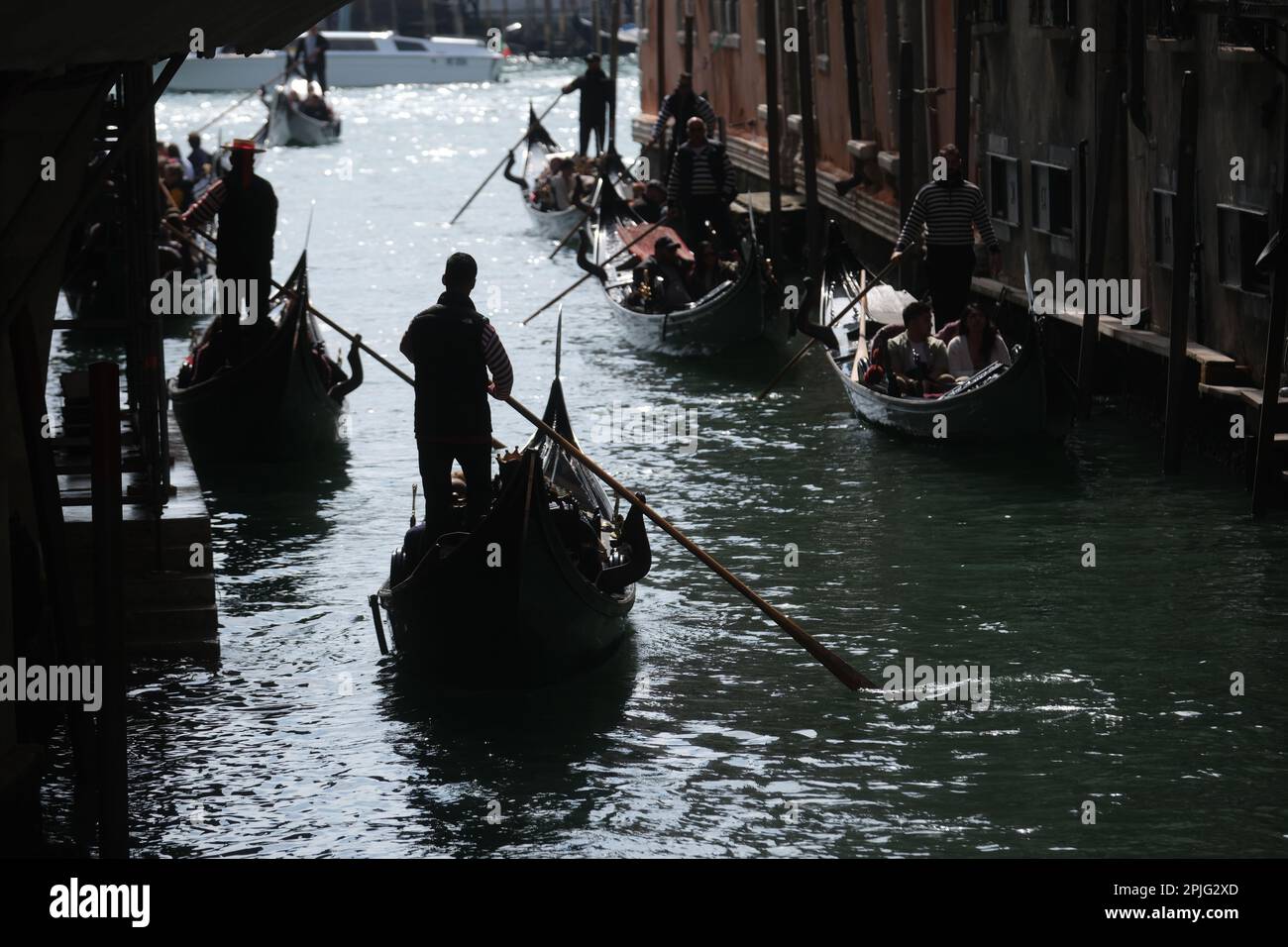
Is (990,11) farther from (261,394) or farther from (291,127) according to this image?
(291,127)

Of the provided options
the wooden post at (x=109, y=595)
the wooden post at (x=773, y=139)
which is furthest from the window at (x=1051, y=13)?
the wooden post at (x=109, y=595)

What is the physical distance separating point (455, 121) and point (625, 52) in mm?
19328

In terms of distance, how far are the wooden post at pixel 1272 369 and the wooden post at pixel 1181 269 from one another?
0.35 m

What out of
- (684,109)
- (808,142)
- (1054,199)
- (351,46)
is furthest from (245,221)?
(351,46)

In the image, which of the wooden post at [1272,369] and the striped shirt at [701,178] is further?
the striped shirt at [701,178]

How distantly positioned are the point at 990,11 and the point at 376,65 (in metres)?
34.7

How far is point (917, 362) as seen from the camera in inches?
384

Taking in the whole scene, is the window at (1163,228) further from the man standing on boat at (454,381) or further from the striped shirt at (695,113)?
the striped shirt at (695,113)

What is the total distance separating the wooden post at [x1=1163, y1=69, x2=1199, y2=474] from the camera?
8.25 meters

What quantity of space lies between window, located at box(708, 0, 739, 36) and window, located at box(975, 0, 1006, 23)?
828cm

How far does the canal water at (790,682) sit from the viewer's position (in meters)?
5.20

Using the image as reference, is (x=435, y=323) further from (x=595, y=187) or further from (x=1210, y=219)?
(x=595, y=187)

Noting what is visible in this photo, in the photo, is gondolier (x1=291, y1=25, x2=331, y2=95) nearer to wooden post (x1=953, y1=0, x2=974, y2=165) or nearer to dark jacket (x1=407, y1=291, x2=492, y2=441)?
wooden post (x1=953, y1=0, x2=974, y2=165)

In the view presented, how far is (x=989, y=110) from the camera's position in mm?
12531
